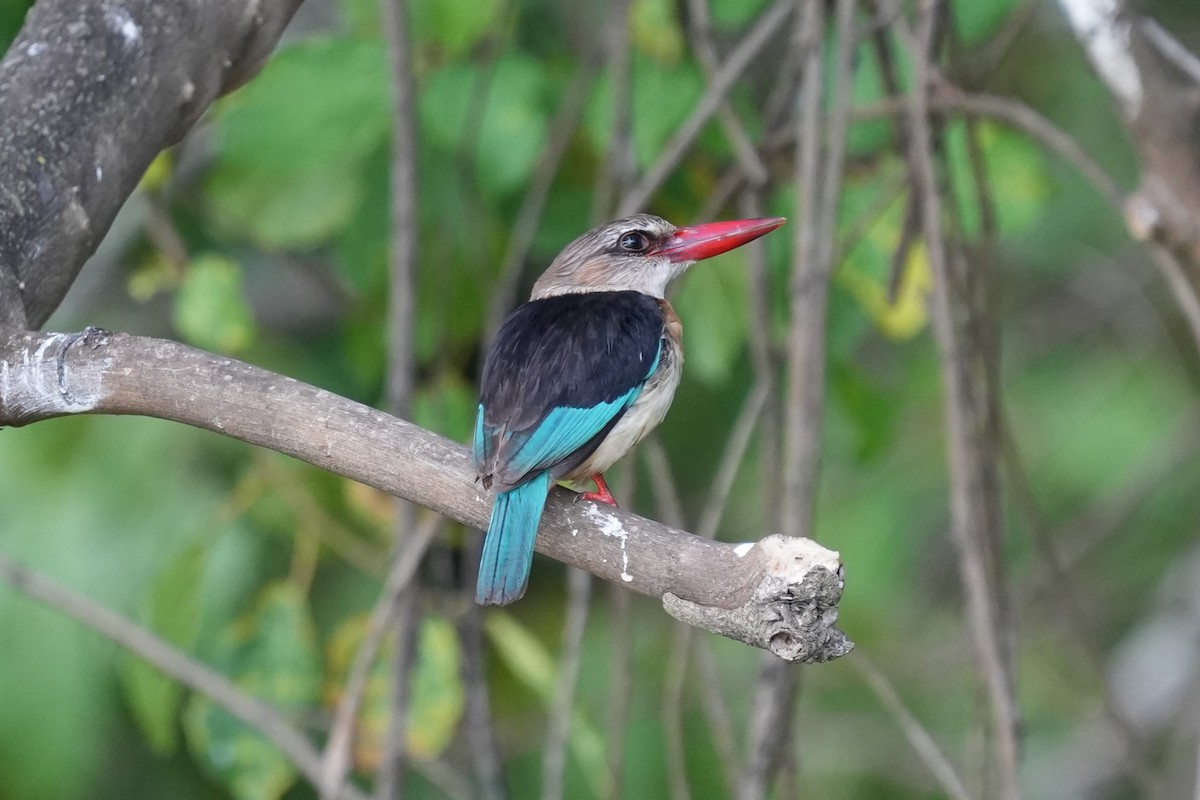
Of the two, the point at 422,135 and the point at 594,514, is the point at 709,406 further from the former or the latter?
the point at 594,514

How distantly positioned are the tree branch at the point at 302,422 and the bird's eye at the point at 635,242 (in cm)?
113

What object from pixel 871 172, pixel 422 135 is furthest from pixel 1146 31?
pixel 422 135

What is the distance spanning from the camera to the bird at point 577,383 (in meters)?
1.96

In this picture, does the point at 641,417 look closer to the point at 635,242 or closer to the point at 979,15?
the point at 635,242

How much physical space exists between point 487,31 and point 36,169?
1.26 meters

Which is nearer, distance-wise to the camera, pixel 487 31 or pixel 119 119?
pixel 119 119

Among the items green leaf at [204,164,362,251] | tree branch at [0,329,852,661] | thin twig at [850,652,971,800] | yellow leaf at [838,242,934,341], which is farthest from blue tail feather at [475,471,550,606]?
green leaf at [204,164,362,251]

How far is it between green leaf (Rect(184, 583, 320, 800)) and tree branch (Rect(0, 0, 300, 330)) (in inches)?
39.9

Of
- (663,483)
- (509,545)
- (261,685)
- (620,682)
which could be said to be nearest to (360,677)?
(261,685)

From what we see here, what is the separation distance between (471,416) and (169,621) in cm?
73

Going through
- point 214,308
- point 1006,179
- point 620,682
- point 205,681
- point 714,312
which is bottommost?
point 205,681

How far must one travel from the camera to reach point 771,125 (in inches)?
121

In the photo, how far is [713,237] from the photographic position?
2.69 metres

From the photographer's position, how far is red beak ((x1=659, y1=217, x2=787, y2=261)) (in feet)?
8.33
